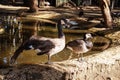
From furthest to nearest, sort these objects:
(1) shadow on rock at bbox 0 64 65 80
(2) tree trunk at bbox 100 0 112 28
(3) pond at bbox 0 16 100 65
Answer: (2) tree trunk at bbox 100 0 112 28, (3) pond at bbox 0 16 100 65, (1) shadow on rock at bbox 0 64 65 80

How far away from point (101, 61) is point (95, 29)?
7124 mm

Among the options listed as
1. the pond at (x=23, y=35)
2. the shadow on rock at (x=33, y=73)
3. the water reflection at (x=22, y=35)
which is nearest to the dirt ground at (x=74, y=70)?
the shadow on rock at (x=33, y=73)

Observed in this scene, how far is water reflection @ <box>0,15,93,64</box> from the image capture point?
9390mm

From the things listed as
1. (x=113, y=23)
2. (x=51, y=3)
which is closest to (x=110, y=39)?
(x=113, y=23)

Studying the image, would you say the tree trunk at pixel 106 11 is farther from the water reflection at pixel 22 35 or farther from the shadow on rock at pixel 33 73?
the shadow on rock at pixel 33 73

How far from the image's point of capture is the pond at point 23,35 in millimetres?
9375

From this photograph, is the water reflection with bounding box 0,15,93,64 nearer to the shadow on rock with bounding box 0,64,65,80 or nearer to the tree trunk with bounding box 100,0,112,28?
the tree trunk with bounding box 100,0,112,28

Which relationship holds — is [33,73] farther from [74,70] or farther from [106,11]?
[106,11]

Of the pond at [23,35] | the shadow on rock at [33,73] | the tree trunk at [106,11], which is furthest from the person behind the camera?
the tree trunk at [106,11]

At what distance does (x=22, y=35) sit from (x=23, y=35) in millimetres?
37

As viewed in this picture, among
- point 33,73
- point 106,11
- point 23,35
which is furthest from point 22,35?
point 33,73

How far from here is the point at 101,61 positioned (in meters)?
7.26

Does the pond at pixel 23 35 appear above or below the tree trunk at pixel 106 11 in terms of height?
below

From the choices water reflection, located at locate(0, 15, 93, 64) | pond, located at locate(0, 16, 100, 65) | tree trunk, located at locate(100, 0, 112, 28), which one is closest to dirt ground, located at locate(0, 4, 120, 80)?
pond, located at locate(0, 16, 100, 65)
